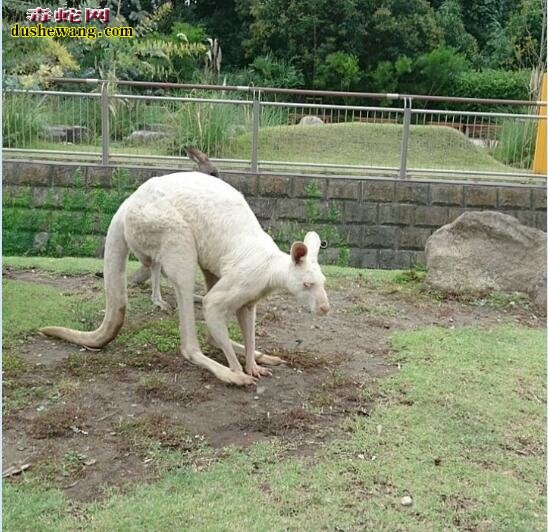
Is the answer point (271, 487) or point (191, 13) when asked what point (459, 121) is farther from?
point (191, 13)

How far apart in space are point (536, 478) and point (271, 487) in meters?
1.43

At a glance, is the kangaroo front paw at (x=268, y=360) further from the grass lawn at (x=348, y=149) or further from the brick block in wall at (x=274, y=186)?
the grass lawn at (x=348, y=149)

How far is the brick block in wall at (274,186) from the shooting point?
10164 mm

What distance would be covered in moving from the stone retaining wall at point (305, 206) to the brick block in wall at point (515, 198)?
1 centimetres

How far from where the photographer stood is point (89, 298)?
21.9ft

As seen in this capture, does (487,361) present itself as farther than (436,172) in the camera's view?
No

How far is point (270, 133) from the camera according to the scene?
1080 centimetres

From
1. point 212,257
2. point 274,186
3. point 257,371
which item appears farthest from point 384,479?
point 274,186

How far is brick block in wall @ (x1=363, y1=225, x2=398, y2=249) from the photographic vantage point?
33.4 feet

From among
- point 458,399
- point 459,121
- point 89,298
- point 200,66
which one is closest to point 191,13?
point 200,66

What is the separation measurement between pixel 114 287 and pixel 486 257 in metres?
4.05

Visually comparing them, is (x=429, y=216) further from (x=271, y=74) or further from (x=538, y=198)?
(x=271, y=74)

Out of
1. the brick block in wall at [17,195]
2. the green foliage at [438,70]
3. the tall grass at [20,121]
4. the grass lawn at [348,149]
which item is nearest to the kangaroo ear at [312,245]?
the grass lawn at [348,149]

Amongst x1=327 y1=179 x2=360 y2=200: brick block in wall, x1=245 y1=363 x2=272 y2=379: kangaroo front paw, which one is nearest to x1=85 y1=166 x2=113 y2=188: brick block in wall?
x1=327 y1=179 x2=360 y2=200: brick block in wall
